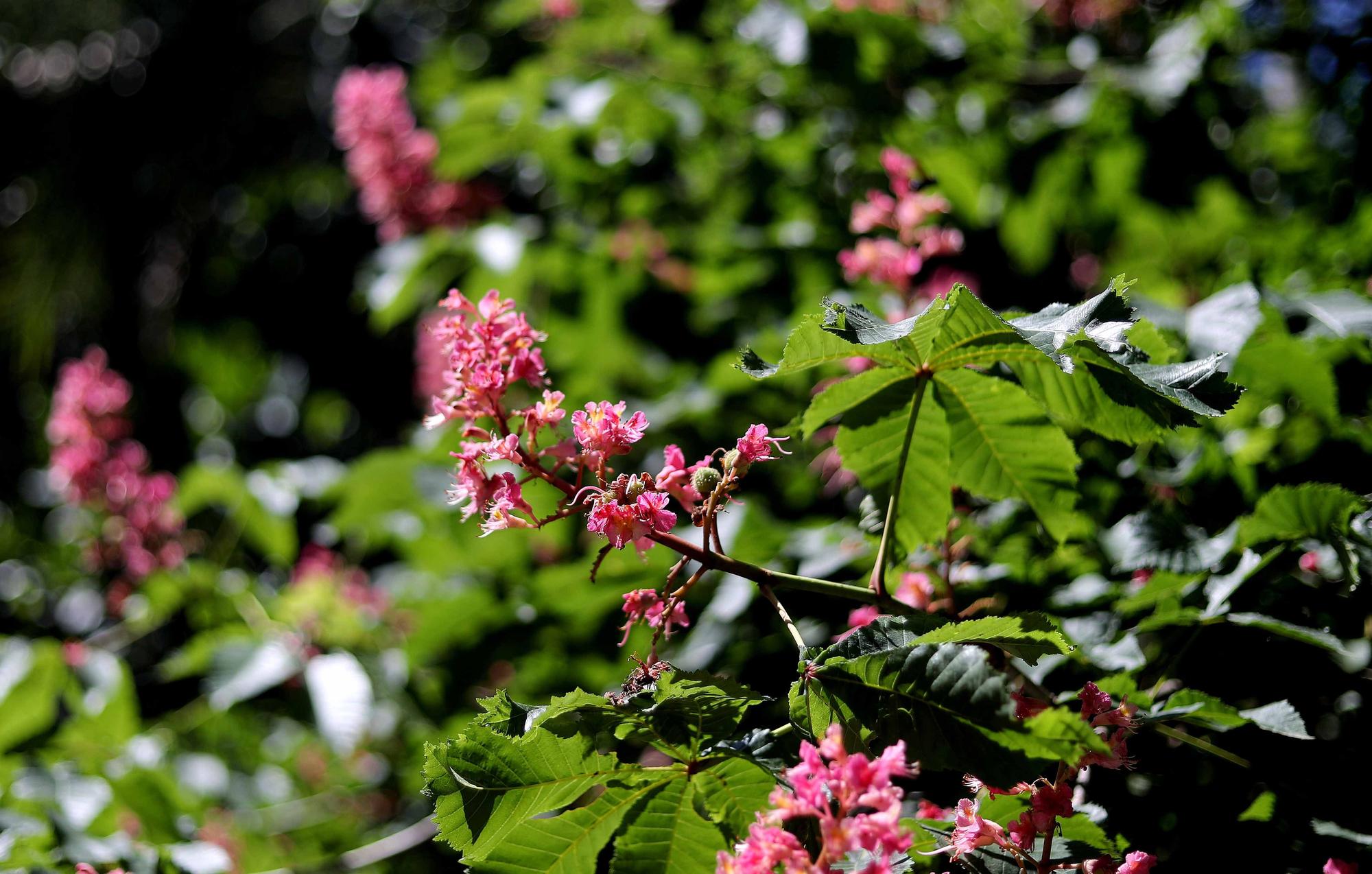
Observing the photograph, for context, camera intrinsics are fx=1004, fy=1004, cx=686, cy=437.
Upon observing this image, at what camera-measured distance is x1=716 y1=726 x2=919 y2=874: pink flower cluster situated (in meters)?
0.78

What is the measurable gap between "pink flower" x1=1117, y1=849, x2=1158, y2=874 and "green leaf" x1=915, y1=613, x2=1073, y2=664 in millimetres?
194

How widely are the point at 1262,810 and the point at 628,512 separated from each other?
2.70 feet

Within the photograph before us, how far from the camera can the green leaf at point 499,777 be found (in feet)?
3.04

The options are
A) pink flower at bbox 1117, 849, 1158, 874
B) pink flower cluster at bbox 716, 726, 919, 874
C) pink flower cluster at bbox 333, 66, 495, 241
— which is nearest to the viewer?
pink flower cluster at bbox 716, 726, 919, 874

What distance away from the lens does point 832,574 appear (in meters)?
1.63

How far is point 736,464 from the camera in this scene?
992 millimetres

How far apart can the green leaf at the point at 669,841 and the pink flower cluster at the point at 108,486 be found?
8.39 feet

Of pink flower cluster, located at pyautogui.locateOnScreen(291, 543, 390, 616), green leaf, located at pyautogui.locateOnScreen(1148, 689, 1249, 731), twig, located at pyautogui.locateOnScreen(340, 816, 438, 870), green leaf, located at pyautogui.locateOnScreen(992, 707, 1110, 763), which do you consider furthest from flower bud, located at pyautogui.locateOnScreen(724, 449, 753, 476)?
pink flower cluster, located at pyautogui.locateOnScreen(291, 543, 390, 616)

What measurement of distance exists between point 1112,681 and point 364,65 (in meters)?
4.83

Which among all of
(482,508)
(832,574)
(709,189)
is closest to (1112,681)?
(832,574)

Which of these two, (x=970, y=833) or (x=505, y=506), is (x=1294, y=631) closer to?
(x=970, y=833)

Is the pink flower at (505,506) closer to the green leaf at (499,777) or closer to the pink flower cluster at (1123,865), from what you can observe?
the green leaf at (499,777)

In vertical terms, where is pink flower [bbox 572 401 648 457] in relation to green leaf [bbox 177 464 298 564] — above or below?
above

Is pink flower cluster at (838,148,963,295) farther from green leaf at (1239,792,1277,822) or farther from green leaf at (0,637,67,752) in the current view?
green leaf at (0,637,67,752)
